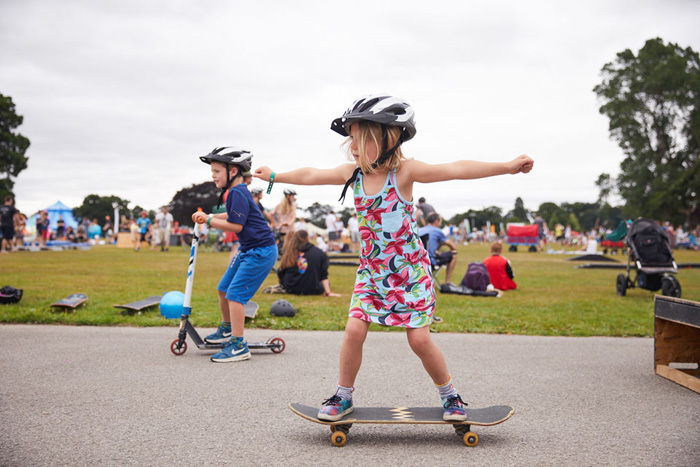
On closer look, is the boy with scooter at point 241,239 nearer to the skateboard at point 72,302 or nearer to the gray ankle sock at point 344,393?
the gray ankle sock at point 344,393

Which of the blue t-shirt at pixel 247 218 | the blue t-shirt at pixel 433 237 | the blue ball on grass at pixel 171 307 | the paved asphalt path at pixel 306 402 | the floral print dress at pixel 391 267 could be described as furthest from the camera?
the blue t-shirt at pixel 433 237

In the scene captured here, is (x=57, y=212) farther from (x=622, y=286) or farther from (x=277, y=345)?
(x=277, y=345)

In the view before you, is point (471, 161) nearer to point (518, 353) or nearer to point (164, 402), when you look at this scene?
point (164, 402)

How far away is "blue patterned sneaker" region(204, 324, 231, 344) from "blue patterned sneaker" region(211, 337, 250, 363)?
33 cm

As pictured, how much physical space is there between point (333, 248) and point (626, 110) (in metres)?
33.5

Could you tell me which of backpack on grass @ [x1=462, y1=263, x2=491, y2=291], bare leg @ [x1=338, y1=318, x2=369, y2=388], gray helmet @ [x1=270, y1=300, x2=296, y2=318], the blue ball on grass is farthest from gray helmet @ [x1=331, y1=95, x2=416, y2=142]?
backpack on grass @ [x1=462, y1=263, x2=491, y2=291]

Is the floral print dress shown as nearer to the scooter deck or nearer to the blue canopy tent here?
the scooter deck

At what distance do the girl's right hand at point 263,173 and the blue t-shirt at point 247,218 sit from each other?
1.27 m

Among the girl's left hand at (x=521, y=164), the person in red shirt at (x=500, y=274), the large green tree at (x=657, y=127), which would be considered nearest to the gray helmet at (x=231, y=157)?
the girl's left hand at (x=521, y=164)

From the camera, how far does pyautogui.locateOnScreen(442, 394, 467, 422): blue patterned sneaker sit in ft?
10.9

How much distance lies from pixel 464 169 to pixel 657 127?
53794 mm

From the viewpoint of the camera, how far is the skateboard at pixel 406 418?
3.28 m

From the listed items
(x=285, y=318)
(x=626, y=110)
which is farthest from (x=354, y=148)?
(x=626, y=110)

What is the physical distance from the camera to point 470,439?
129 inches
